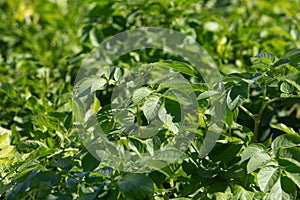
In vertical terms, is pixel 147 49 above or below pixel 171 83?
below

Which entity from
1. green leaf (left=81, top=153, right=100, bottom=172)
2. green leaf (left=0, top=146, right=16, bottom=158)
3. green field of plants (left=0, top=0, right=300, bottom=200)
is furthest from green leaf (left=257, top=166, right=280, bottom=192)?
green leaf (left=0, top=146, right=16, bottom=158)

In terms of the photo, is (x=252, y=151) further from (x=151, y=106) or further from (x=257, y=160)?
(x=151, y=106)

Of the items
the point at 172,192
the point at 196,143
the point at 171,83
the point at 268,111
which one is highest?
the point at 171,83

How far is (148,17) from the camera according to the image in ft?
7.57

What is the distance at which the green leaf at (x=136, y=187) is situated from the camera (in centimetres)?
106

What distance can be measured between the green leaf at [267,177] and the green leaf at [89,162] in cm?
34

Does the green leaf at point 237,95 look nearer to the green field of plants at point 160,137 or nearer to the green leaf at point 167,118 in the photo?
the green field of plants at point 160,137

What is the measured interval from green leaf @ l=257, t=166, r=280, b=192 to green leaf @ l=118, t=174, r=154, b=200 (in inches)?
8.8

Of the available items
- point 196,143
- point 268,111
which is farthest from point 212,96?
point 268,111

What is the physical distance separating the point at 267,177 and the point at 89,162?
14.7 inches

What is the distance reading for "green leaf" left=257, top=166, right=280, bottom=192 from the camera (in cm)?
111

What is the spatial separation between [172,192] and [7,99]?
2.98ft

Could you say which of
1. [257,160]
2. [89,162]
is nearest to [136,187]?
[89,162]

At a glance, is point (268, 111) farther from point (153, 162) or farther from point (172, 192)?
point (153, 162)
